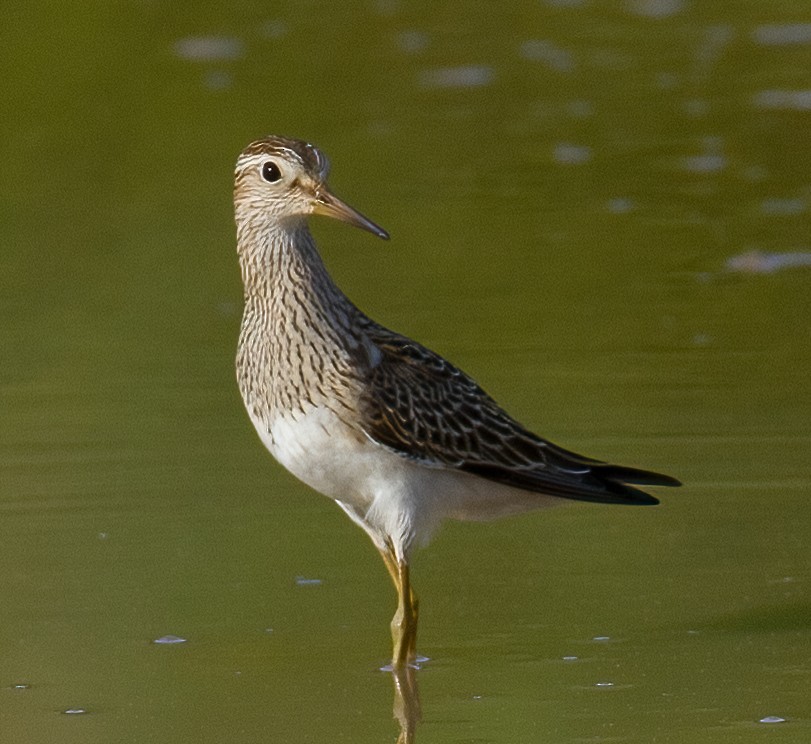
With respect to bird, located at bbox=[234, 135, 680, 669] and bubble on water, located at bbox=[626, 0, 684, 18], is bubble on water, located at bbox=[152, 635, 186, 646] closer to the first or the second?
bird, located at bbox=[234, 135, 680, 669]

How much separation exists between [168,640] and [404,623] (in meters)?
0.81

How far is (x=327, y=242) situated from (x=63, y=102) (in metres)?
3.51

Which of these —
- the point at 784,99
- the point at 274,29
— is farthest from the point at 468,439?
the point at 274,29

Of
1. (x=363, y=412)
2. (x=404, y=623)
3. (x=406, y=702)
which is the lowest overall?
(x=406, y=702)

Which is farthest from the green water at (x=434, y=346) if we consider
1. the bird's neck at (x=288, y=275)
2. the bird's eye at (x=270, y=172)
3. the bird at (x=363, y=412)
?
the bird's eye at (x=270, y=172)

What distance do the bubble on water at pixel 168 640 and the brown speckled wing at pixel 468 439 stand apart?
98 cm

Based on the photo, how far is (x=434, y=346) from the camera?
10.2 metres

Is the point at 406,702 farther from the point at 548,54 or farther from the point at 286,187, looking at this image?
the point at 548,54

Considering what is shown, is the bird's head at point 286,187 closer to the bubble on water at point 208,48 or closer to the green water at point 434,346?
the green water at point 434,346

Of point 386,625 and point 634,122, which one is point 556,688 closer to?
point 386,625

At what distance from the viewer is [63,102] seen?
14797 millimetres

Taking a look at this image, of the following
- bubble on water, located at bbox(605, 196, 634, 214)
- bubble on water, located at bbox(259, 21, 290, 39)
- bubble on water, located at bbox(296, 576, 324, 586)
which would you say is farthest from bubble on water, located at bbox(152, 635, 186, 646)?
bubble on water, located at bbox(259, 21, 290, 39)

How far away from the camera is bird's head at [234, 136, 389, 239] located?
6727 millimetres

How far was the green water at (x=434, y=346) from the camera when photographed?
6.30 meters
